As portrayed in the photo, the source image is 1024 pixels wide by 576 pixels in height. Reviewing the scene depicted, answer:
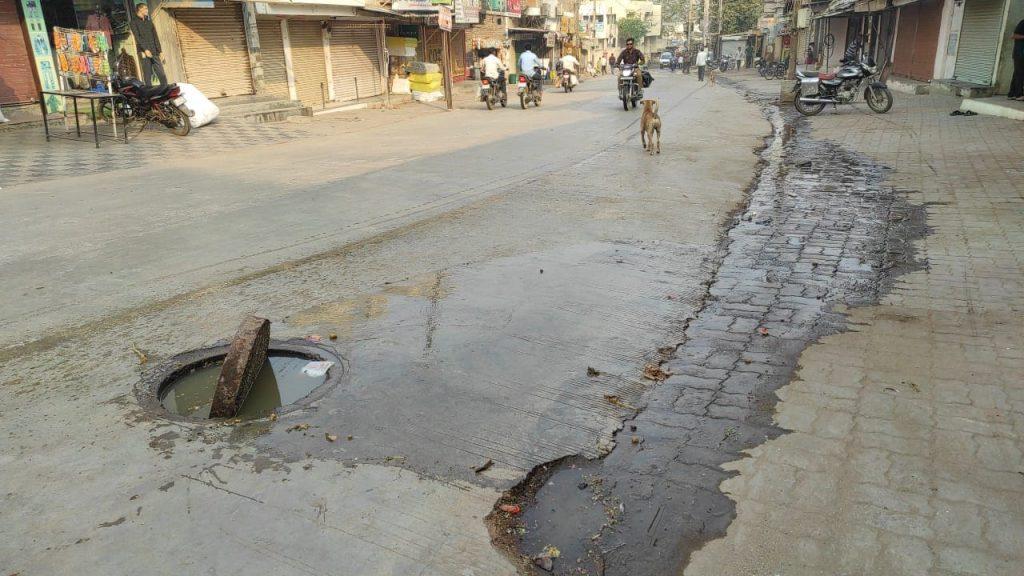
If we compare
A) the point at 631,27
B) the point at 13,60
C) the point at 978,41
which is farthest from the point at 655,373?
the point at 631,27

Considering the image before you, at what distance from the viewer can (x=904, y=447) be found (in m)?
3.14

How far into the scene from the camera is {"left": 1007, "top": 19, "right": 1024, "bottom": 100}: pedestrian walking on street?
49.4 ft

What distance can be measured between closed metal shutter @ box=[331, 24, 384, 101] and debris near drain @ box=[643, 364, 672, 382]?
863 inches

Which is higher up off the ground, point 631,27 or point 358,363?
point 631,27

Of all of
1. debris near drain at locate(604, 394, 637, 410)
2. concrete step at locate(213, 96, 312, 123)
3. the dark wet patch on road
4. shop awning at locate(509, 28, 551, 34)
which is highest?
shop awning at locate(509, 28, 551, 34)

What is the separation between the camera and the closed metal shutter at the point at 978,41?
60.7 ft

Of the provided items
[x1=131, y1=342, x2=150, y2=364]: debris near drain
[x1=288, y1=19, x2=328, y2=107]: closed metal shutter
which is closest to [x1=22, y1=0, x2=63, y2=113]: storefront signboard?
[x1=288, y1=19, x2=328, y2=107]: closed metal shutter

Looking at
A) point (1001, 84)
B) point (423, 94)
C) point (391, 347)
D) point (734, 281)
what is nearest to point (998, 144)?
point (1001, 84)

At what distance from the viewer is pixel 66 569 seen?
2.45 m

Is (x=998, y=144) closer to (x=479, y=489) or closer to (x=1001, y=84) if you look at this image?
(x=1001, y=84)

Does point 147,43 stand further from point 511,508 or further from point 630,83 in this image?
point 511,508

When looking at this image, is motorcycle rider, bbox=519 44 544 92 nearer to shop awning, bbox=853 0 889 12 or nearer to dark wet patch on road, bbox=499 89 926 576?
shop awning, bbox=853 0 889 12

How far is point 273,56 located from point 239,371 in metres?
19.4

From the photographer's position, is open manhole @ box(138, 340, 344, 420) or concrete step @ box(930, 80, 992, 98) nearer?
open manhole @ box(138, 340, 344, 420)
